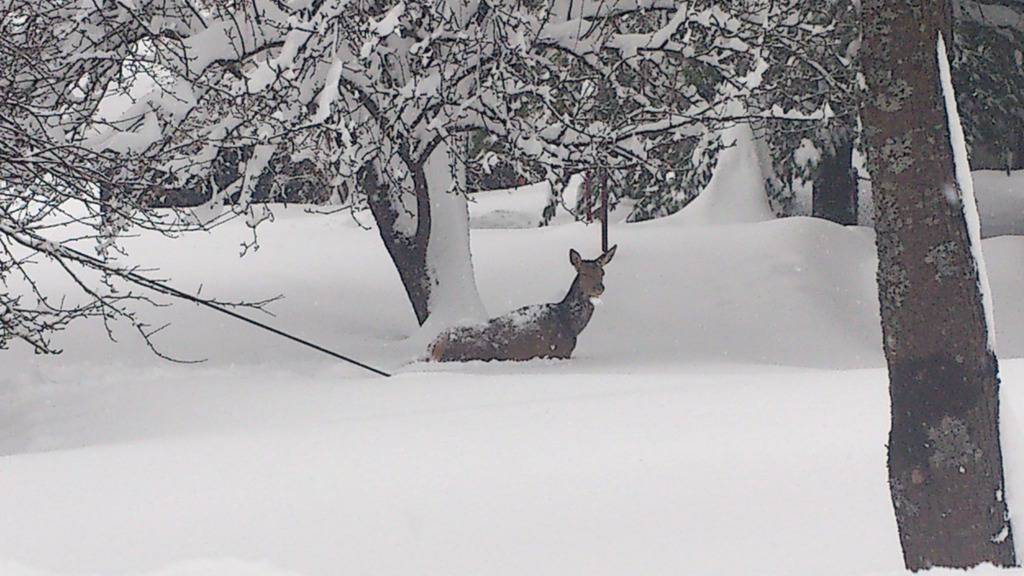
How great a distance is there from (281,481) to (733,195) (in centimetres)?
1387

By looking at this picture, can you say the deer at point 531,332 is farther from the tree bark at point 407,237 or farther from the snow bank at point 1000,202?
the snow bank at point 1000,202

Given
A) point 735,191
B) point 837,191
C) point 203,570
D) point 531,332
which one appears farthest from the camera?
point 735,191

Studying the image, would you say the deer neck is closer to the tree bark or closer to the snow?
the snow

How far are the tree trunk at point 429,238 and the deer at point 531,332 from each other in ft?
2.13

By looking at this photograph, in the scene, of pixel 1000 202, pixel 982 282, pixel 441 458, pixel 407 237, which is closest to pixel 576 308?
pixel 407 237

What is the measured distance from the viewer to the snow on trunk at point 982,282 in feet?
13.8

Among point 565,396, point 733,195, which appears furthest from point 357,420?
point 733,195

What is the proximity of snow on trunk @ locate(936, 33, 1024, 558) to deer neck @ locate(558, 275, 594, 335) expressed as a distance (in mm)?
6919

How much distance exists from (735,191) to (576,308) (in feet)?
27.5

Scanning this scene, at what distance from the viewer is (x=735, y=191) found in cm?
1883

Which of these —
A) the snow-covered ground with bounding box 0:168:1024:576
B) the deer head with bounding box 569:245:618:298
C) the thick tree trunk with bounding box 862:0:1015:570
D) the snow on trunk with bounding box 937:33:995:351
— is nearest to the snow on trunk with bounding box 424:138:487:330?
the snow-covered ground with bounding box 0:168:1024:576

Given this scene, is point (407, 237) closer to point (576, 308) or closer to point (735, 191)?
point (576, 308)

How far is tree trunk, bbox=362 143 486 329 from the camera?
11.7 meters

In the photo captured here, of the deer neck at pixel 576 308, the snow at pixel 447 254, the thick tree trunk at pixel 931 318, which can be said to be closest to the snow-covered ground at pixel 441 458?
the thick tree trunk at pixel 931 318
